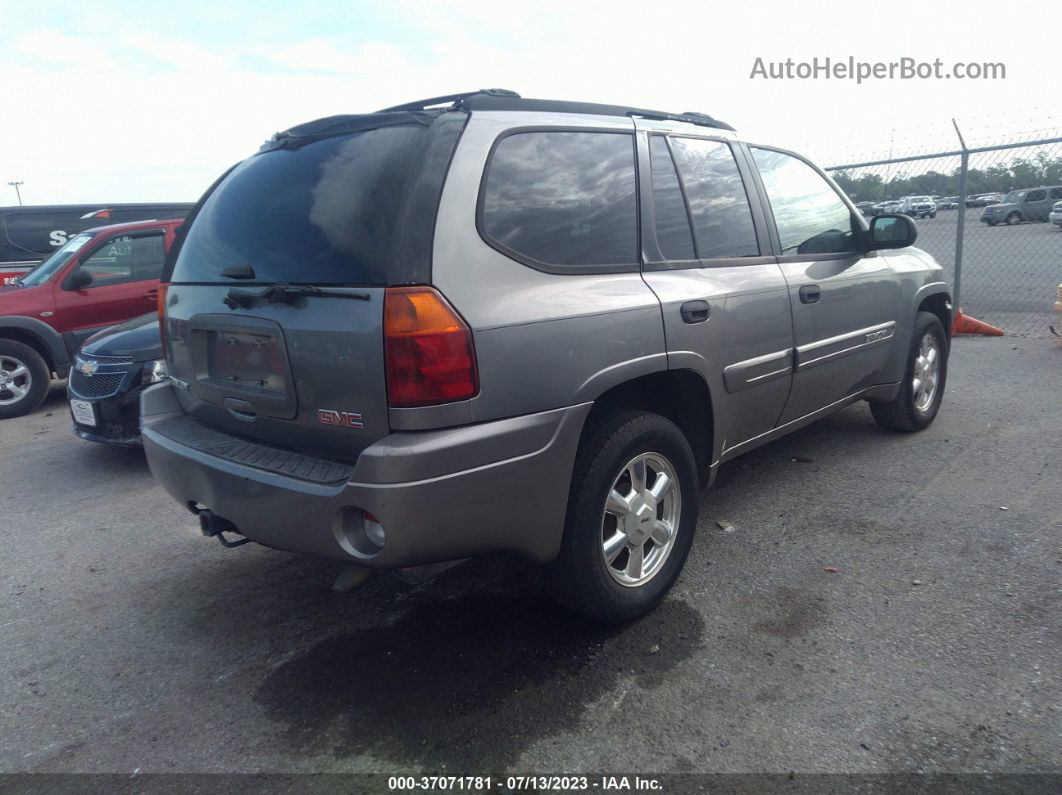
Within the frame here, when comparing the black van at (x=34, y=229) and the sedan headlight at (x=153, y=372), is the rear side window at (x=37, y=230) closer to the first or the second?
the black van at (x=34, y=229)

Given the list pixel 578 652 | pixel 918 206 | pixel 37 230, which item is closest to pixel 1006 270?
pixel 918 206

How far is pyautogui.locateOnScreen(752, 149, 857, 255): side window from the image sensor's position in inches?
163

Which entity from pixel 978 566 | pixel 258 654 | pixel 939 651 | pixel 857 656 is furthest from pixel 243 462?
pixel 978 566

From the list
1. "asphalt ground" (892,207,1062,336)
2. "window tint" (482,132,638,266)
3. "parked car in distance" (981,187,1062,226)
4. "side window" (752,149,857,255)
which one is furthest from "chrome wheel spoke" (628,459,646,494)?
"parked car in distance" (981,187,1062,226)

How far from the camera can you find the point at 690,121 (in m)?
3.86

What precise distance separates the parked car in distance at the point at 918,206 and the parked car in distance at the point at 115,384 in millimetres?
9240

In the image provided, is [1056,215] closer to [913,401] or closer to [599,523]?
[913,401]

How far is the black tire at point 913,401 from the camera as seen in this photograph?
5.16m

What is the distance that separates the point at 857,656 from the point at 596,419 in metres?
1.25

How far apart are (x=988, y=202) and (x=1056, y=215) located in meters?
1.98

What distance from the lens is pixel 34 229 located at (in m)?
11.3

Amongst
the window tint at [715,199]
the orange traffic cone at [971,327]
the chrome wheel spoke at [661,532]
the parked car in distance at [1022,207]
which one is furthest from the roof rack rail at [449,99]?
the parked car in distance at [1022,207]

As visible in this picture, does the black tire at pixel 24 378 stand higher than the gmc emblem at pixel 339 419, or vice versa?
the gmc emblem at pixel 339 419

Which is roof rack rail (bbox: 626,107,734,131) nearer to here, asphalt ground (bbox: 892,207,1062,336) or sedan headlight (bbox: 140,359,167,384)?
sedan headlight (bbox: 140,359,167,384)
